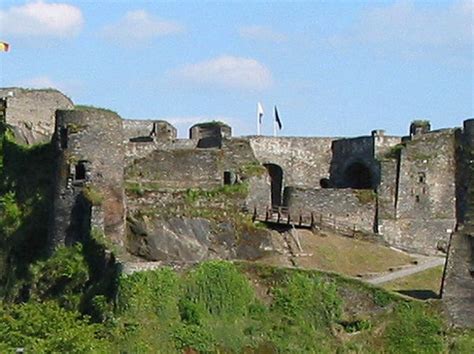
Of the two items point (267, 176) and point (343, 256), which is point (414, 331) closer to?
point (343, 256)

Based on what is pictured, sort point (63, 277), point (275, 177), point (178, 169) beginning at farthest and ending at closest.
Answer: point (275, 177)
point (178, 169)
point (63, 277)

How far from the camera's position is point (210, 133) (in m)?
58.5

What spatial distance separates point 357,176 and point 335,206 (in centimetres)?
540

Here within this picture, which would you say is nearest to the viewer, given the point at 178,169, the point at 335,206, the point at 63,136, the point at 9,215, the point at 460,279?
the point at 460,279

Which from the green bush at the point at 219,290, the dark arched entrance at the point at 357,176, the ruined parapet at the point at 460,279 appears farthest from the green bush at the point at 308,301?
the dark arched entrance at the point at 357,176

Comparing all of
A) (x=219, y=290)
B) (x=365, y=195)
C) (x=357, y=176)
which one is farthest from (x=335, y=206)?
(x=219, y=290)

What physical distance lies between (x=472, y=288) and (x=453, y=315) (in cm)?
111

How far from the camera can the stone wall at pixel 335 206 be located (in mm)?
53906

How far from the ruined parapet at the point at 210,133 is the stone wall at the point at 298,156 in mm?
1501

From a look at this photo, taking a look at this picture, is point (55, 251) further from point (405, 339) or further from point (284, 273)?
point (405, 339)

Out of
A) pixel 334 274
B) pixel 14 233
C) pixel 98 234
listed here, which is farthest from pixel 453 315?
pixel 14 233

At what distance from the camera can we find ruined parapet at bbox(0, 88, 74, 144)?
56.0m

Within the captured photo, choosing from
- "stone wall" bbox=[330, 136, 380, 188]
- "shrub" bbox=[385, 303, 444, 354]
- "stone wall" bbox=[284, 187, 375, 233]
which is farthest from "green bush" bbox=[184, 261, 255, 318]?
"stone wall" bbox=[330, 136, 380, 188]

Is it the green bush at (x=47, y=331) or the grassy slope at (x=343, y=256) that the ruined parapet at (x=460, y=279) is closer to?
the grassy slope at (x=343, y=256)
